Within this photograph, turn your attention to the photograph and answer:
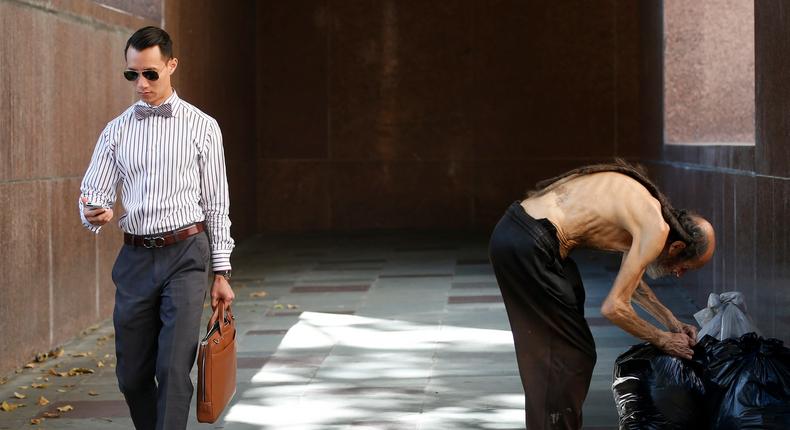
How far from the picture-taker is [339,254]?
51.1ft

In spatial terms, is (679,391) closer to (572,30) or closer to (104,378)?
(104,378)

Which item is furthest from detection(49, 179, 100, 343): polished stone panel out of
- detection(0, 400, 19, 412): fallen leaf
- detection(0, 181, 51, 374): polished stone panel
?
detection(0, 400, 19, 412): fallen leaf

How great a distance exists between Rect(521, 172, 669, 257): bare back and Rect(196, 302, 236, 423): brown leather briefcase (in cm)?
127

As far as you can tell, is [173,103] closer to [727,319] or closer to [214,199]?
[214,199]

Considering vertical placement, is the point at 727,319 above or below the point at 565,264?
below

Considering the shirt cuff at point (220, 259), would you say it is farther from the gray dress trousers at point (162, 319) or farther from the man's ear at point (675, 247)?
the man's ear at point (675, 247)

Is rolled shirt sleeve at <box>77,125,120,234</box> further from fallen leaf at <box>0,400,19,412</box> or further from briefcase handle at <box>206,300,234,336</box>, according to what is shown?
fallen leaf at <box>0,400,19,412</box>

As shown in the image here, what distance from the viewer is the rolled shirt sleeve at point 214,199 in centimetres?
526

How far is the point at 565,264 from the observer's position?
5.05 metres

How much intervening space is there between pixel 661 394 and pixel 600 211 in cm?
86

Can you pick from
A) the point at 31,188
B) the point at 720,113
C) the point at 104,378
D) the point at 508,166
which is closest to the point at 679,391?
the point at 104,378

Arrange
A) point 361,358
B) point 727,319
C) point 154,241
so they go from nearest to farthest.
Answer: point 154,241, point 727,319, point 361,358

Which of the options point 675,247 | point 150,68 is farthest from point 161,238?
point 675,247

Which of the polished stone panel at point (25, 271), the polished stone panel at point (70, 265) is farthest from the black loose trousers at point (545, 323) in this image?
the polished stone panel at point (70, 265)
